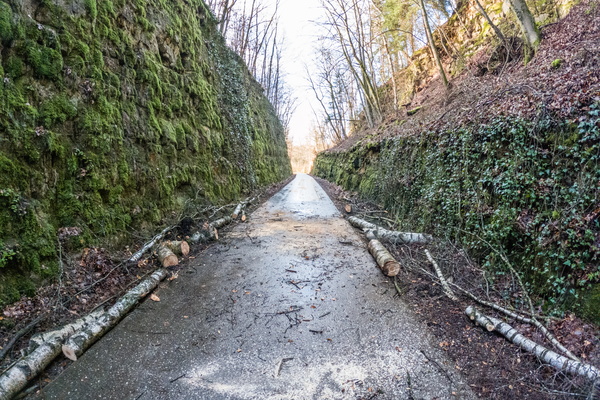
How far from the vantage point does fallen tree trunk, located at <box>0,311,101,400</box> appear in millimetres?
2496

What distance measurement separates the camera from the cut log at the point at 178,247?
18.6ft

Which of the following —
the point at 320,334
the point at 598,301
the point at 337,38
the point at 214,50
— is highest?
the point at 337,38

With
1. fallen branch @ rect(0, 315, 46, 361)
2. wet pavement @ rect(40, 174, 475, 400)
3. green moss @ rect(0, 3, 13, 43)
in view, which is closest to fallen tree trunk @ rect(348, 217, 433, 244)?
wet pavement @ rect(40, 174, 475, 400)

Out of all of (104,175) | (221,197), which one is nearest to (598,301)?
(104,175)

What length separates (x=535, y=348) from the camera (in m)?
2.78

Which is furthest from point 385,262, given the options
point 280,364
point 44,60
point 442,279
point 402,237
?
point 44,60

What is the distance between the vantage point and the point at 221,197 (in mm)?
9797

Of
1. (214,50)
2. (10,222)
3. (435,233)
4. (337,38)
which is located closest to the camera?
(10,222)

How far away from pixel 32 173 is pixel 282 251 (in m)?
4.11

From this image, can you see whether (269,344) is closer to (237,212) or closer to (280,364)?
(280,364)

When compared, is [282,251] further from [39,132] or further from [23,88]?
[23,88]

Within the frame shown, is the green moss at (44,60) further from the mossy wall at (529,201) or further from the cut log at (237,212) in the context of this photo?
the mossy wall at (529,201)

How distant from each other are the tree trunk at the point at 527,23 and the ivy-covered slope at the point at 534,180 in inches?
24.2

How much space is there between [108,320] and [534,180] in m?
5.38
